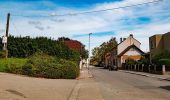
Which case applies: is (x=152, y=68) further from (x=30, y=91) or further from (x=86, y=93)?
(x=30, y=91)

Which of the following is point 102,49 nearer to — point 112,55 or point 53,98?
point 112,55

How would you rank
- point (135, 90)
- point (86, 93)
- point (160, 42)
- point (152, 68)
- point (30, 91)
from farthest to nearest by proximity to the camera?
point (160, 42), point (152, 68), point (135, 90), point (86, 93), point (30, 91)

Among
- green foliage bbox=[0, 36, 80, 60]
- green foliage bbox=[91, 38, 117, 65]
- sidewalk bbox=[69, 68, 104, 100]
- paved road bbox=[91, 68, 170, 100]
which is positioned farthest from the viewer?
green foliage bbox=[91, 38, 117, 65]

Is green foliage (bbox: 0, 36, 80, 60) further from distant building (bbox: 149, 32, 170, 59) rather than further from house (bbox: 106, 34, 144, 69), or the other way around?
house (bbox: 106, 34, 144, 69)

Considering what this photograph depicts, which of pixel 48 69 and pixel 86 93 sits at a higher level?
pixel 48 69

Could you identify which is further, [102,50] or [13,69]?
[102,50]

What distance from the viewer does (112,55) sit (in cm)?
12175

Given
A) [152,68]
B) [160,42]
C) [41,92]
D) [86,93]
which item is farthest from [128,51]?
[41,92]

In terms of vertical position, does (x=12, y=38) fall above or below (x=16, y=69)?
above

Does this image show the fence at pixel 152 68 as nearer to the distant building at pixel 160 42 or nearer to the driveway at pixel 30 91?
the distant building at pixel 160 42

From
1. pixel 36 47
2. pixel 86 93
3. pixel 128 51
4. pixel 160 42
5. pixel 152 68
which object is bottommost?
pixel 86 93

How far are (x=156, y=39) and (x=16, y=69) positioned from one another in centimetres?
3619

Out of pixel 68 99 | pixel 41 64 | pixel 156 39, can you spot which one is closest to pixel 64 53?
pixel 41 64

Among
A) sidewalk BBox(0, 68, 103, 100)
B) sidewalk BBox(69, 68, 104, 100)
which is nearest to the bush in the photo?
sidewalk BBox(69, 68, 104, 100)
